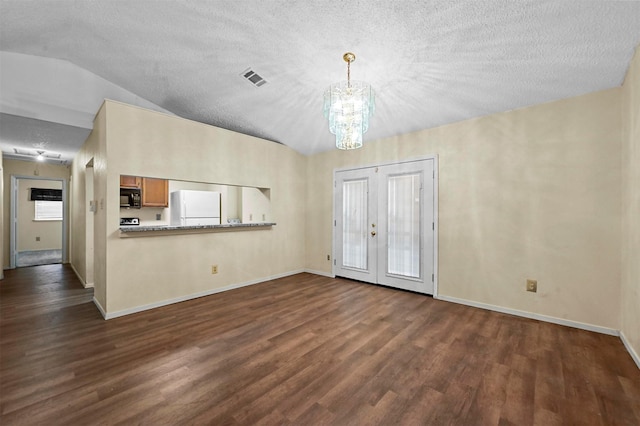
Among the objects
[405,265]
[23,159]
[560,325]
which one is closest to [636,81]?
[560,325]

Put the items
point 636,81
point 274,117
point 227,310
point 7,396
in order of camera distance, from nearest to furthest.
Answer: point 7,396, point 636,81, point 227,310, point 274,117

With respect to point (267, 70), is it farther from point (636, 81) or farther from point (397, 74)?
point (636, 81)

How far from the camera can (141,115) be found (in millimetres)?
3373

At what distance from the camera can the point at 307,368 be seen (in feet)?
6.91

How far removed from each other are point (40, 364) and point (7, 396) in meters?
0.43

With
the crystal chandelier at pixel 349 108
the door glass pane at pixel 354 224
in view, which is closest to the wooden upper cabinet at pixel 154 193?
the door glass pane at pixel 354 224

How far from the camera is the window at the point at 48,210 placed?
7922 millimetres

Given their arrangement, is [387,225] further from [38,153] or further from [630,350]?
[38,153]

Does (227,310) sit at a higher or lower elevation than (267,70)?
lower

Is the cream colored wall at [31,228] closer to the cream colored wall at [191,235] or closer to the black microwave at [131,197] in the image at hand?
the black microwave at [131,197]

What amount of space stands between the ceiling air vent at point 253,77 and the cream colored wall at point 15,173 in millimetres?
6609

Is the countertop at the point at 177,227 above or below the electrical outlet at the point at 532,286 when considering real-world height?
above

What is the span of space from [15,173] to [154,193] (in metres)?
3.60

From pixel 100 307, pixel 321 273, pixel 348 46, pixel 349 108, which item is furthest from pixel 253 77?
pixel 321 273
